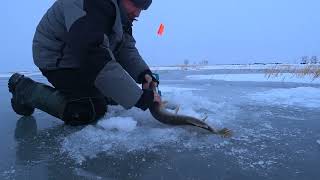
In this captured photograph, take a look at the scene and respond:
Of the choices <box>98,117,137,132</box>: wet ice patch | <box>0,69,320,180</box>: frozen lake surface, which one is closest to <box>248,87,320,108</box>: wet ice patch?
<box>0,69,320,180</box>: frozen lake surface

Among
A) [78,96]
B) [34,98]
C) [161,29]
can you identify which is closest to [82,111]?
[78,96]

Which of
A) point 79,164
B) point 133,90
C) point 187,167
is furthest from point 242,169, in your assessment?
point 133,90

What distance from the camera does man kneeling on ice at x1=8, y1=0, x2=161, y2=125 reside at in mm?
3111

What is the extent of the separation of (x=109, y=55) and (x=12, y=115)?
172 centimetres

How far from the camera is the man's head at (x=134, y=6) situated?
Answer: 3436 mm

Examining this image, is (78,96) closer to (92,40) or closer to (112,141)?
(92,40)

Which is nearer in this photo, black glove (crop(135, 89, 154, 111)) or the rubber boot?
black glove (crop(135, 89, 154, 111))

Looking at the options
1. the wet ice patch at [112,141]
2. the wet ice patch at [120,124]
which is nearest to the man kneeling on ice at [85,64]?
the wet ice patch at [120,124]

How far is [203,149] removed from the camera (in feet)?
8.90

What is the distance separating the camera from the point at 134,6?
3.47 metres

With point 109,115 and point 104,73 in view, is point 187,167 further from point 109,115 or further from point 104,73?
point 109,115

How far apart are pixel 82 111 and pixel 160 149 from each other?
1.10 m

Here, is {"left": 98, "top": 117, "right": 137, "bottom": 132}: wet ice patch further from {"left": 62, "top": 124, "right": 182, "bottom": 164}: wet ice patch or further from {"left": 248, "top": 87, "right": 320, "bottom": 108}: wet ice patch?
{"left": 248, "top": 87, "right": 320, "bottom": 108}: wet ice patch

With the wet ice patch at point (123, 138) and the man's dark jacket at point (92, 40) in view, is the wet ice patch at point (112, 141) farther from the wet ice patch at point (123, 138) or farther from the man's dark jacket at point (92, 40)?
the man's dark jacket at point (92, 40)
